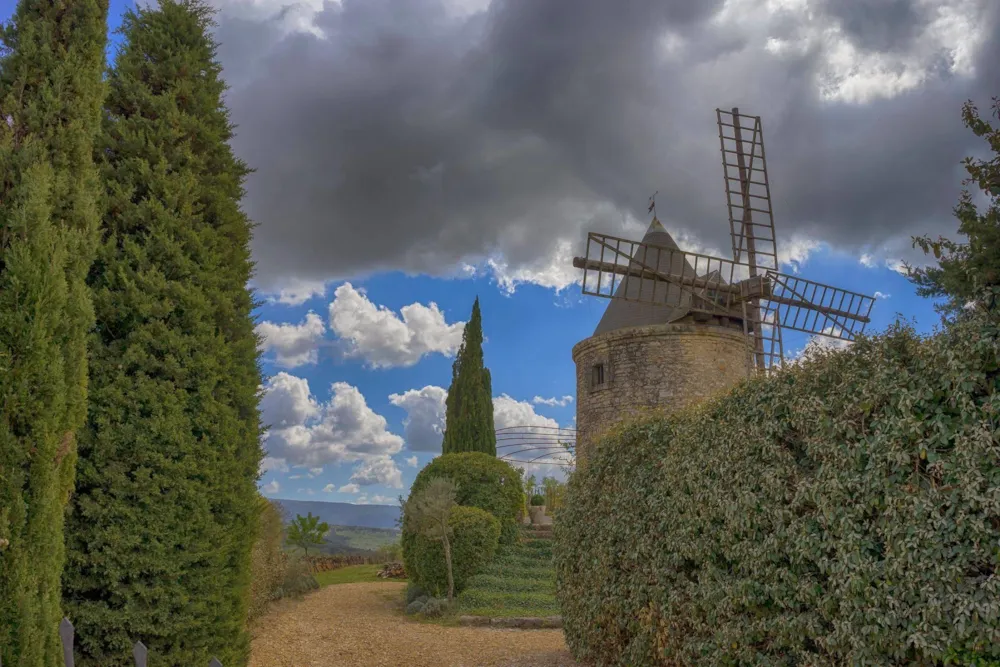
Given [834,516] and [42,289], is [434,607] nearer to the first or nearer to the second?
[42,289]

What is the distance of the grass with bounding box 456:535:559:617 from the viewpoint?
13.5m

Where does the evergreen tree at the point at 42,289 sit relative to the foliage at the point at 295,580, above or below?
above

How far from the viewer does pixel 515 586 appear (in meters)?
15.2

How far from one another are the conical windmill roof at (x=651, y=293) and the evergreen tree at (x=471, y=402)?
348 inches

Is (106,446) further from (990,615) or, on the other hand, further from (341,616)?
(341,616)

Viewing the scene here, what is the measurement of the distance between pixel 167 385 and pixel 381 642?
6.41 m

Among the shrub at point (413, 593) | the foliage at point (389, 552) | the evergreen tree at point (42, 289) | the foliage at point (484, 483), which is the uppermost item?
the evergreen tree at point (42, 289)

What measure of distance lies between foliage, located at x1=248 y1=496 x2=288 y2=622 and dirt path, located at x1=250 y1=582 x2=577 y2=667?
365 mm

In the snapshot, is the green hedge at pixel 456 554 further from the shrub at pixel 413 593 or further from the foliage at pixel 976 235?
the foliage at pixel 976 235

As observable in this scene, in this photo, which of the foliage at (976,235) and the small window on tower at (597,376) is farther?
the small window on tower at (597,376)

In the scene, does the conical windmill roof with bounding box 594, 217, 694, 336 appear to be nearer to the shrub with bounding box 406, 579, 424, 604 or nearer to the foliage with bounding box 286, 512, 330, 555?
the shrub with bounding box 406, 579, 424, 604

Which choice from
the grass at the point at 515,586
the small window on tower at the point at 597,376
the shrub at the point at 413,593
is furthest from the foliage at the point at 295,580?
the small window on tower at the point at 597,376

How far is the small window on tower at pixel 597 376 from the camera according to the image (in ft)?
59.6

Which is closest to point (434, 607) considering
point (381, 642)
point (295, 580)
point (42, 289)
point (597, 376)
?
point (381, 642)
